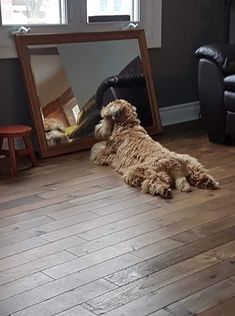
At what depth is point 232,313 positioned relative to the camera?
6.34 feet

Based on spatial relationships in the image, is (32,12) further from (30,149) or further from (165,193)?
(165,193)

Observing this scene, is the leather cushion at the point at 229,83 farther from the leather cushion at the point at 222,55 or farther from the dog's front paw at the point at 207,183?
the dog's front paw at the point at 207,183

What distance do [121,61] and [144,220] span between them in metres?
1.95

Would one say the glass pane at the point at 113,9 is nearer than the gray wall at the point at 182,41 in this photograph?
Yes

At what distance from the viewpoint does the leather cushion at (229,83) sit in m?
3.95

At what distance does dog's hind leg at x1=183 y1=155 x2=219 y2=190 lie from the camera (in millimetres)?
3250

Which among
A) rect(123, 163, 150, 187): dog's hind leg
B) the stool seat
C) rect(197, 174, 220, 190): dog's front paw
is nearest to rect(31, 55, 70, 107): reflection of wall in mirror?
the stool seat

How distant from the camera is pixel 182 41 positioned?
4934mm

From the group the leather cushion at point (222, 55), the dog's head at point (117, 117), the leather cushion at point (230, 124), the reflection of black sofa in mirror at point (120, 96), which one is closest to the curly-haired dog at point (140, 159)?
the dog's head at point (117, 117)

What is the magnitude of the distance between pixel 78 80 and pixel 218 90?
1.09 metres

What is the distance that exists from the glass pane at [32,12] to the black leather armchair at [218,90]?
3.82ft

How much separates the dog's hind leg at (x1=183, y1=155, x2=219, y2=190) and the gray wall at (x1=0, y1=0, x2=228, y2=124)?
1640 mm

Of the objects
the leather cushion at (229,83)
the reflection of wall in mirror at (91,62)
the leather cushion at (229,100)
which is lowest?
the leather cushion at (229,100)

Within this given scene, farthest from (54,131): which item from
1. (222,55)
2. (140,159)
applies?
(222,55)
